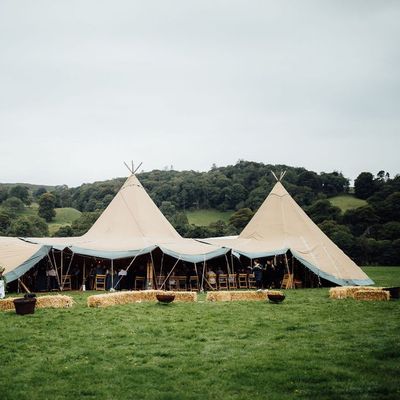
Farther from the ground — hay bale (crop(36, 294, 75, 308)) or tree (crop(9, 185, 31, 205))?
tree (crop(9, 185, 31, 205))

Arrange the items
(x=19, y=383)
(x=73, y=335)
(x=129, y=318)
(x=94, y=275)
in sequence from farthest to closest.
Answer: (x=94, y=275) → (x=129, y=318) → (x=73, y=335) → (x=19, y=383)

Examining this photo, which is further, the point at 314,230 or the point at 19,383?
the point at 314,230

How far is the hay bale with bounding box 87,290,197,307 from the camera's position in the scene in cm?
1260

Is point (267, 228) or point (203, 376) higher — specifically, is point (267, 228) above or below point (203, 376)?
above

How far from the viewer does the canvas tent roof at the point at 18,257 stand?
53.7 ft

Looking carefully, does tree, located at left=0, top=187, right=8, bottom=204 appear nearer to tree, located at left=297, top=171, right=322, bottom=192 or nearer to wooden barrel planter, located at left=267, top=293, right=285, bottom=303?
tree, located at left=297, top=171, right=322, bottom=192

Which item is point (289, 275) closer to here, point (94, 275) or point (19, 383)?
point (94, 275)

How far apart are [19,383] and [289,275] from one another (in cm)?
1528

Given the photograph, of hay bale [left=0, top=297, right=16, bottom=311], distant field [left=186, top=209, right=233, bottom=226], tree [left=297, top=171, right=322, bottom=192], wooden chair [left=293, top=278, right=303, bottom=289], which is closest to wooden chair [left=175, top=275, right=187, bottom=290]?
wooden chair [left=293, top=278, right=303, bottom=289]

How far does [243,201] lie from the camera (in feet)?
205

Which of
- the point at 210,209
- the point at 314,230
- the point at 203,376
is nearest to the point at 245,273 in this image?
the point at 314,230

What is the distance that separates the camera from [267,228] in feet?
75.5

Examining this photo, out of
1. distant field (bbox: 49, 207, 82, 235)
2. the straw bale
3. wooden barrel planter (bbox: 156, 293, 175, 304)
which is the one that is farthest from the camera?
distant field (bbox: 49, 207, 82, 235)

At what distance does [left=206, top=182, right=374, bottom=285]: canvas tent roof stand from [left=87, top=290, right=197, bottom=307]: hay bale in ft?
20.8
